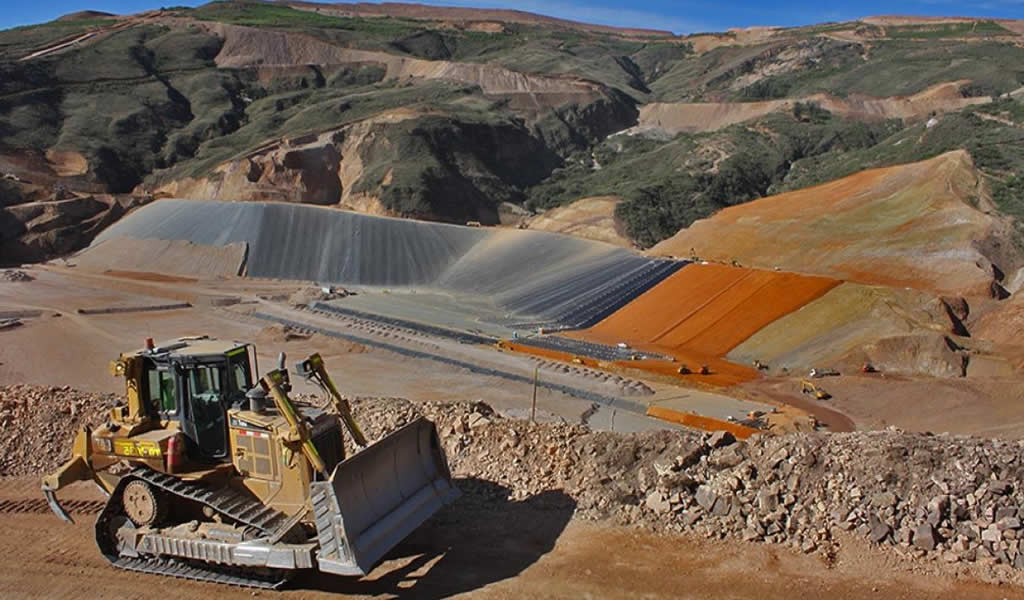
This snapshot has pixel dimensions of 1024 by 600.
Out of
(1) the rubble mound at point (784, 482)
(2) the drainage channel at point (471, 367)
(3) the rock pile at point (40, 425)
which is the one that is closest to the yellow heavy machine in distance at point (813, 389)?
(2) the drainage channel at point (471, 367)

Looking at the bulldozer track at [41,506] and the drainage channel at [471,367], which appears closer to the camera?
the bulldozer track at [41,506]

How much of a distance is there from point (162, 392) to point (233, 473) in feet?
4.03

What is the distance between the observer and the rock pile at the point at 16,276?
36812 mm

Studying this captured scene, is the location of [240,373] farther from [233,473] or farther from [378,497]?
[378,497]

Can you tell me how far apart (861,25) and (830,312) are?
91.6 m

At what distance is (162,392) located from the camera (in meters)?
8.57

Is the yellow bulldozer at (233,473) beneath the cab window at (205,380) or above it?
beneath

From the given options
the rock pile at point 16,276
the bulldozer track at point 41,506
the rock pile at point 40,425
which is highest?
the rock pile at point 40,425

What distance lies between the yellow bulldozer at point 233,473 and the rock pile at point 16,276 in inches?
1313

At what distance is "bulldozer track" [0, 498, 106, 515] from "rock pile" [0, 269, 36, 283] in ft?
102

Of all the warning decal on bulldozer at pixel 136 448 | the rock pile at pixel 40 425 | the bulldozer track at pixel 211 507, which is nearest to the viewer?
the bulldozer track at pixel 211 507

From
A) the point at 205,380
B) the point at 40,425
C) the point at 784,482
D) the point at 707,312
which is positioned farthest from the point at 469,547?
the point at 707,312

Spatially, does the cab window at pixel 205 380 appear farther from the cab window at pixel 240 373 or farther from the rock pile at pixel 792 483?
the rock pile at pixel 792 483

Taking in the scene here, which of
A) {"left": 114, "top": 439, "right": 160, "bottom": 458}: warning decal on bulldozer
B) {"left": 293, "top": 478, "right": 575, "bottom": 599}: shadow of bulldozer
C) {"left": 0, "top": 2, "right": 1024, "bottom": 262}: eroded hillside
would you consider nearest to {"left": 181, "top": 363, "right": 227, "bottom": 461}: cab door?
{"left": 114, "top": 439, "right": 160, "bottom": 458}: warning decal on bulldozer
